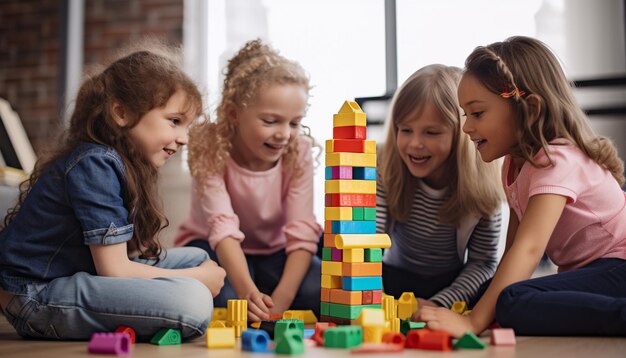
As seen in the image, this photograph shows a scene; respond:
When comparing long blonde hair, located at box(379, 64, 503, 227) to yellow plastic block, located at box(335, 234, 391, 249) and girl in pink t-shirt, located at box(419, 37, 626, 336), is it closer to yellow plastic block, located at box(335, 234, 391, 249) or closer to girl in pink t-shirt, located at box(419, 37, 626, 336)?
girl in pink t-shirt, located at box(419, 37, 626, 336)

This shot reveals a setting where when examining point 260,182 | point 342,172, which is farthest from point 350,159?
point 260,182

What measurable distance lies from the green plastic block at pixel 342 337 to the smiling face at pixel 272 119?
796 mm

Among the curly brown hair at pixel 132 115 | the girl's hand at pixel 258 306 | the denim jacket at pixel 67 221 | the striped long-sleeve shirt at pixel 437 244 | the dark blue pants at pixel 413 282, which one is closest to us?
the denim jacket at pixel 67 221

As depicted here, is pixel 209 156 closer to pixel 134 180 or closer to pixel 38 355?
pixel 134 180

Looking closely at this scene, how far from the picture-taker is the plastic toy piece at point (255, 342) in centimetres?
114

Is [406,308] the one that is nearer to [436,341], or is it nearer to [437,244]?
[437,244]

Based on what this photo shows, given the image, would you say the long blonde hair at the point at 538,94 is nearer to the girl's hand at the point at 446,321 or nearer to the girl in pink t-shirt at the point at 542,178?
the girl in pink t-shirt at the point at 542,178

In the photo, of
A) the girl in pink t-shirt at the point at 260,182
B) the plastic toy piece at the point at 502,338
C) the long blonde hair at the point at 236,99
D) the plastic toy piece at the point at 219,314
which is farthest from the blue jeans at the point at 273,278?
the plastic toy piece at the point at 502,338

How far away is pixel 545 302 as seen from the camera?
1315mm

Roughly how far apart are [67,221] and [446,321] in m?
0.76

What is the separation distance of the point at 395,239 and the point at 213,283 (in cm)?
68

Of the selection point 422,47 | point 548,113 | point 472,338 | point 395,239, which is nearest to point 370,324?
point 472,338

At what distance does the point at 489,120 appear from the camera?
4.95ft

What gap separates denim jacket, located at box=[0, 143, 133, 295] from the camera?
131 centimetres
